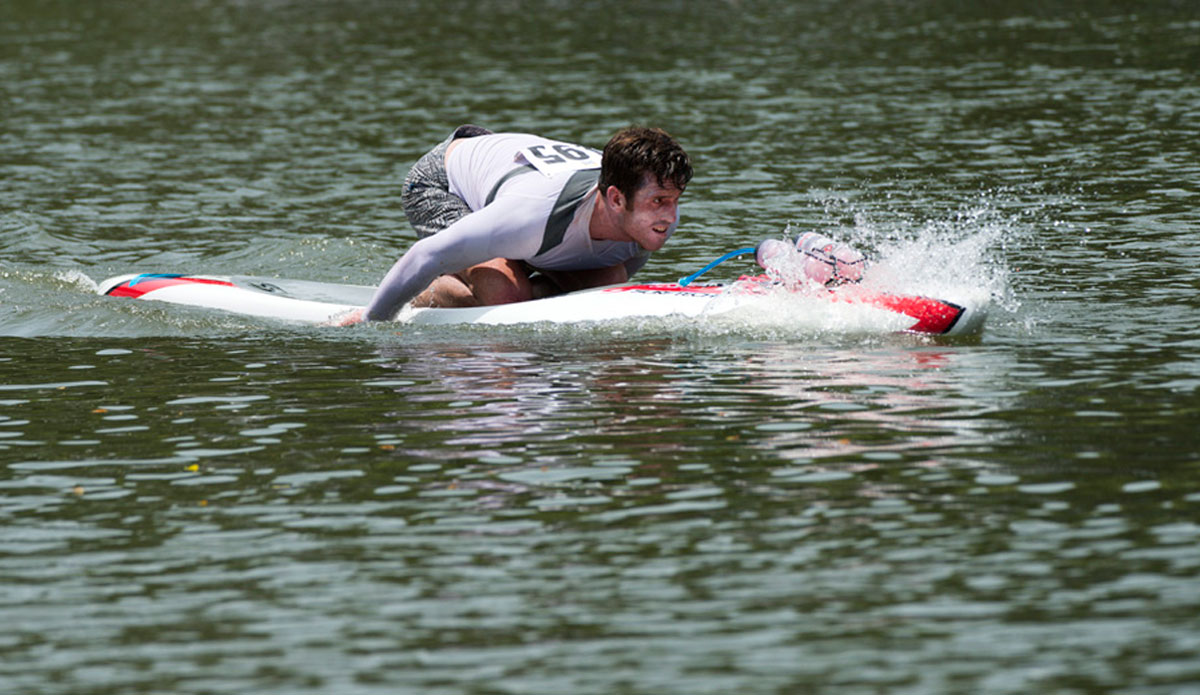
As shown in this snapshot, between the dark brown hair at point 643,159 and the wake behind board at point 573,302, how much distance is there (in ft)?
3.08

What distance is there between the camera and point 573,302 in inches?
422

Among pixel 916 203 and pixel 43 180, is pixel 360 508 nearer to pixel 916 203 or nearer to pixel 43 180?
pixel 916 203

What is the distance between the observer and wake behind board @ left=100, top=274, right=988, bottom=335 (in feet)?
32.8

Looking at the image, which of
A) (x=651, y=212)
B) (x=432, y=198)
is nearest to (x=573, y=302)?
(x=651, y=212)

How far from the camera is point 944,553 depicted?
6219 millimetres

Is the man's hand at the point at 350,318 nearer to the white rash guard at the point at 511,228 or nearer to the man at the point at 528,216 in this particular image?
the man at the point at 528,216

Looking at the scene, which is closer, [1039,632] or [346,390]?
[1039,632]

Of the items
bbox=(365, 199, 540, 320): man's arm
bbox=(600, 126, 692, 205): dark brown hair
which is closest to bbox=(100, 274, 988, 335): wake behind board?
bbox=(365, 199, 540, 320): man's arm

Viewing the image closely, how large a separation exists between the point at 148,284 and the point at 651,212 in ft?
13.3

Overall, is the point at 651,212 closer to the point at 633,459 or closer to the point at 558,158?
the point at 558,158

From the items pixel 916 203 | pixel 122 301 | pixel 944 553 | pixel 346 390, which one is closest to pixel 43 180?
pixel 122 301

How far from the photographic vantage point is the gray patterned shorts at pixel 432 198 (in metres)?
11.0

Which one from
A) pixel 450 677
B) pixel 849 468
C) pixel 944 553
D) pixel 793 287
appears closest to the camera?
pixel 450 677

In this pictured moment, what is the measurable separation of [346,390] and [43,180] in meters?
10.1
